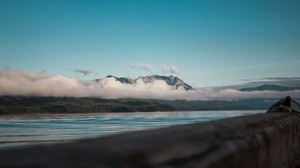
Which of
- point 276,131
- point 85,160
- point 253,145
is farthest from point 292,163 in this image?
point 85,160

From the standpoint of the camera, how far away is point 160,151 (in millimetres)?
1328

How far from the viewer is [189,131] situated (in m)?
1.84

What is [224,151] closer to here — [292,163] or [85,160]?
[85,160]

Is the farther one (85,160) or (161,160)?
(161,160)

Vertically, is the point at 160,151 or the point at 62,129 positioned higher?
the point at 160,151

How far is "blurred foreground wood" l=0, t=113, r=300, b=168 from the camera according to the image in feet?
3.45

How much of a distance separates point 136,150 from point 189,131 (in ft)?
2.17

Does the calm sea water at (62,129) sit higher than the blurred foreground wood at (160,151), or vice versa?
the blurred foreground wood at (160,151)

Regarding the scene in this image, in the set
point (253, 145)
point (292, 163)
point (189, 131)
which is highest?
point (189, 131)

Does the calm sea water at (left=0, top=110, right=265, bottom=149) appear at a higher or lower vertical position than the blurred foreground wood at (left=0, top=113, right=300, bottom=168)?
lower

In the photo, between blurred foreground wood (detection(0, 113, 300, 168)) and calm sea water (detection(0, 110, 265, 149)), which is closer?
blurred foreground wood (detection(0, 113, 300, 168))

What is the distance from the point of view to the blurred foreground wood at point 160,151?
3.45ft

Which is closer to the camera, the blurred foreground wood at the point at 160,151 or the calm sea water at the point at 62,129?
the blurred foreground wood at the point at 160,151

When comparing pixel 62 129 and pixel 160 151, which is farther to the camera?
pixel 62 129
